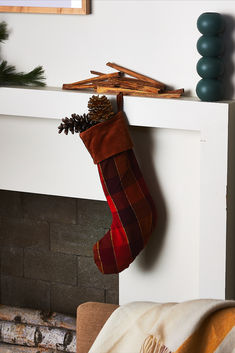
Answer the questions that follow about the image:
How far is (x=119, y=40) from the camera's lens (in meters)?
2.18

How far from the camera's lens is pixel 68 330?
2.64 metres

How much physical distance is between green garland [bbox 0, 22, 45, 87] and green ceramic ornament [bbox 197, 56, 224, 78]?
1.99 ft

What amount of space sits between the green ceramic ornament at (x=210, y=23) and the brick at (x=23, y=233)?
1088 millimetres

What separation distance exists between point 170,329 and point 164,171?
A: 2.55 ft

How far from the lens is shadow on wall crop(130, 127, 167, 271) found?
220cm

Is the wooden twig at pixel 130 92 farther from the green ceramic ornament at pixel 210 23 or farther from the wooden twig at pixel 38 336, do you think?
the wooden twig at pixel 38 336

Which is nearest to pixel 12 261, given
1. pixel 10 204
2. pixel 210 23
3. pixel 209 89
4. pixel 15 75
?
pixel 10 204

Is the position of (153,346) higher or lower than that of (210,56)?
lower

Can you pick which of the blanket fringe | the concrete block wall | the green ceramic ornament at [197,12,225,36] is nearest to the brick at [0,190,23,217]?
the concrete block wall

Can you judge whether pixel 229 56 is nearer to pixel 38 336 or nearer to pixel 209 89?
pixel 209 89

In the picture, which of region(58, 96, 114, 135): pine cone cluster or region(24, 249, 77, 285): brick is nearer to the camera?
region(58, 96, 114, 135): pine cone cluster

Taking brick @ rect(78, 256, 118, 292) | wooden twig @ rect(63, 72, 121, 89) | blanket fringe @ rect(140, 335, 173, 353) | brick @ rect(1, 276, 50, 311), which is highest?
wooden twig @ rect(63, 72, 121, 89)

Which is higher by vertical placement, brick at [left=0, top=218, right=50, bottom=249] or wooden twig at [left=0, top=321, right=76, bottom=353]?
brick at [left=0, top=218, right=50, bottom=249]

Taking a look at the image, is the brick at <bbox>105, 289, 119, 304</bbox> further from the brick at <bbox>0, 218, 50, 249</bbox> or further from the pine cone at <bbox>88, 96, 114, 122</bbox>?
the pine cone at <bbox>88, 96, 114, 122</bbox>
